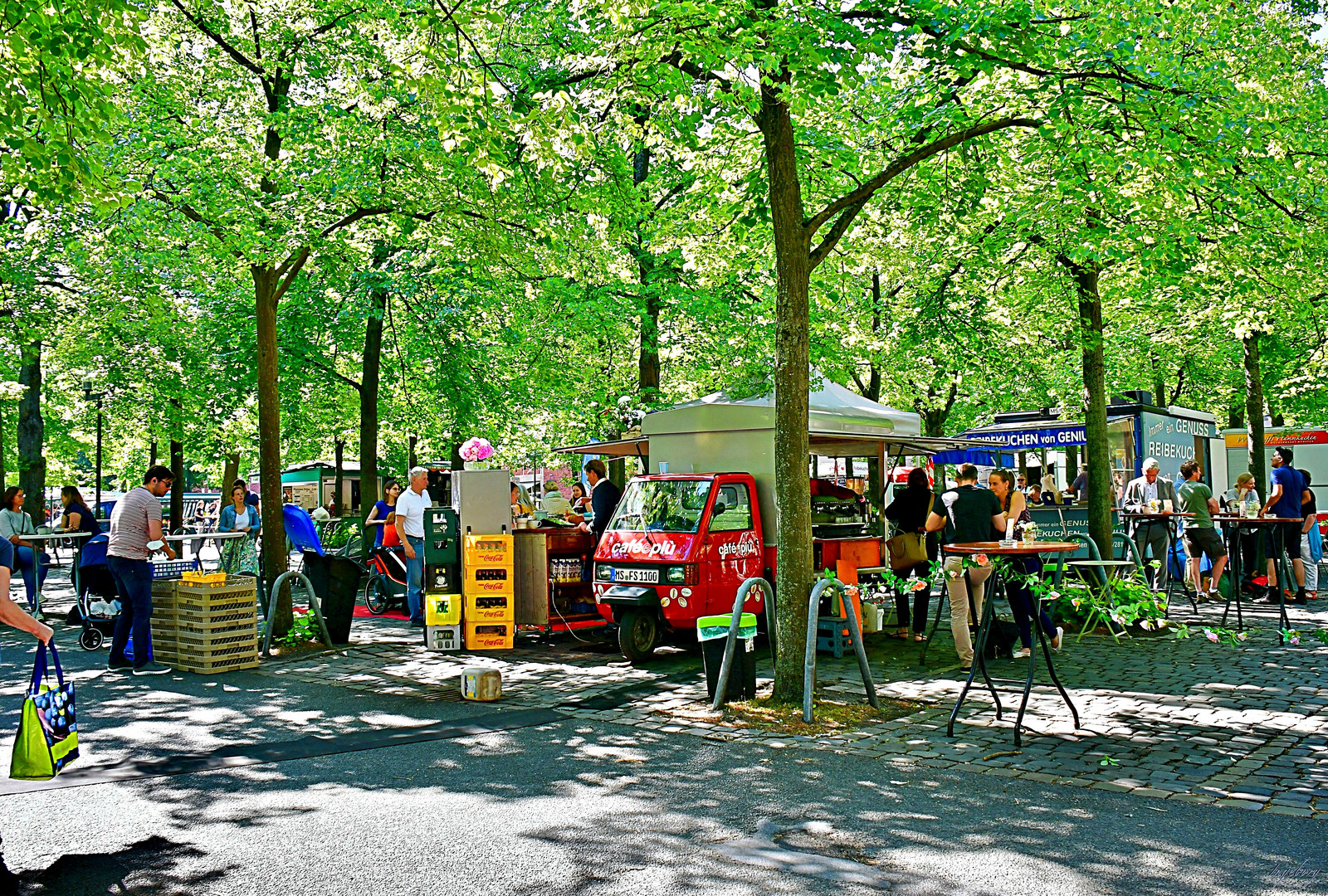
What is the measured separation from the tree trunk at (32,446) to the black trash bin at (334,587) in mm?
12869

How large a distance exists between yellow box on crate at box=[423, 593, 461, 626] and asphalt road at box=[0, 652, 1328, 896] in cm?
424

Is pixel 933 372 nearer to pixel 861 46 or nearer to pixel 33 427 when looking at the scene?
pixel 861 46

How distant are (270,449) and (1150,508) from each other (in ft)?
39.2

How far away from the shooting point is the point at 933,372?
2223 cm

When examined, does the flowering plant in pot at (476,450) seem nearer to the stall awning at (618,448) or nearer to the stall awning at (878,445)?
the stall awning at (618,448)

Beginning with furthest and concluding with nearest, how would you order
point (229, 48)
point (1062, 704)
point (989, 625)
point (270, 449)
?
point (229, 48) < point (270, 449) < point (1062, 704) < point (989, 625)

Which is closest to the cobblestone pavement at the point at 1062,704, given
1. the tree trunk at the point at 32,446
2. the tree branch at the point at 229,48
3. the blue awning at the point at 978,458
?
the tree branch at the point at 229,48

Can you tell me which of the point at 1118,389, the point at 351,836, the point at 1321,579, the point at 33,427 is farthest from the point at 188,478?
the point at 351,836

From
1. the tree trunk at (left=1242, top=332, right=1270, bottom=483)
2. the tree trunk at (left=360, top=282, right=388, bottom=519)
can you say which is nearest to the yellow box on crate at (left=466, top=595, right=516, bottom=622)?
the tree trunk at (left=360, top=282, right=388, bottom=519)

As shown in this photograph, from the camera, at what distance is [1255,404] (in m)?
21.8

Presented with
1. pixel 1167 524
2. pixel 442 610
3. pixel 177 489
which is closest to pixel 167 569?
pixel 442 610

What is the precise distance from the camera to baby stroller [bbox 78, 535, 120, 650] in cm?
1205

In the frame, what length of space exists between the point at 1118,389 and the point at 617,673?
21.4m

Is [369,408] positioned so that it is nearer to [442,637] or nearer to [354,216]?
[354,216]
